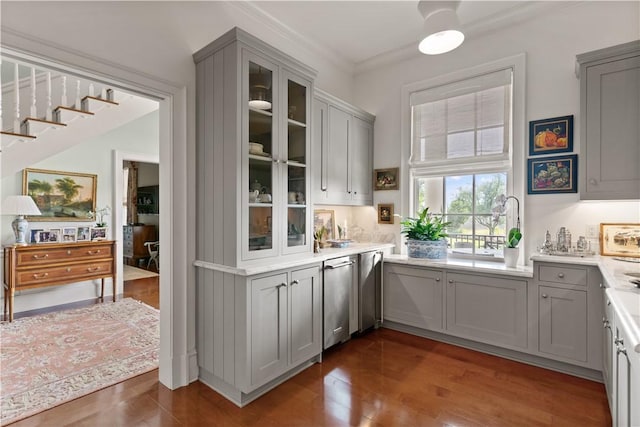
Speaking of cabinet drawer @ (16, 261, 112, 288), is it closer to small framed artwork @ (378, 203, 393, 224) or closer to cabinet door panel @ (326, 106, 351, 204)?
cabinet door panel @ (326, 106, 351, 204)

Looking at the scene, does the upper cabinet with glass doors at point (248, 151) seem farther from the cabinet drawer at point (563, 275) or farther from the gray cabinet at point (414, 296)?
the cabinet drawer at point (563, 275)

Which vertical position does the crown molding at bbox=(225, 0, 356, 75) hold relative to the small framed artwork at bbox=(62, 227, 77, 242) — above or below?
above

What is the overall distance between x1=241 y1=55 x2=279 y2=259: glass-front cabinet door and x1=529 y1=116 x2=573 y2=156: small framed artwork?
2.41 meters

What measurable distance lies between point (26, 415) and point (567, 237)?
4.21 m

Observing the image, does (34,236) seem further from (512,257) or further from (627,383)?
(627,383)

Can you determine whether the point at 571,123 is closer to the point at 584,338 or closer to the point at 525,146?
the point at 525,146

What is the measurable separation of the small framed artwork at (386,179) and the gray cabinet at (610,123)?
1761 millimetres

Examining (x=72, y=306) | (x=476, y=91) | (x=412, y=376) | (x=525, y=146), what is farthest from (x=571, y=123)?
(x=72, y=306)

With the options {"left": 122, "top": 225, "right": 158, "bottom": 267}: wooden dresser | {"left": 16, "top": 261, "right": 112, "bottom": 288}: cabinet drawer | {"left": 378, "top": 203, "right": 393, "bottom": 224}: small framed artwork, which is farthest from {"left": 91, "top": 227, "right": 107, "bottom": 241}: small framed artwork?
{"left": 378, "top": 203, "right": 393, "bottom": 224}: small framed artwork

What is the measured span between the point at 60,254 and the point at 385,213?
415 centimetres

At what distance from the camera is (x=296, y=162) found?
264 cm

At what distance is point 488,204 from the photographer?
3.35m

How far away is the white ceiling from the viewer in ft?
9.52

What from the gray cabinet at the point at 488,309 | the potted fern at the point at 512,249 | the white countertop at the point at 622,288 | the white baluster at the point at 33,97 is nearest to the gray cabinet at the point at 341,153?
the gray cabinet at the point at 488,309
